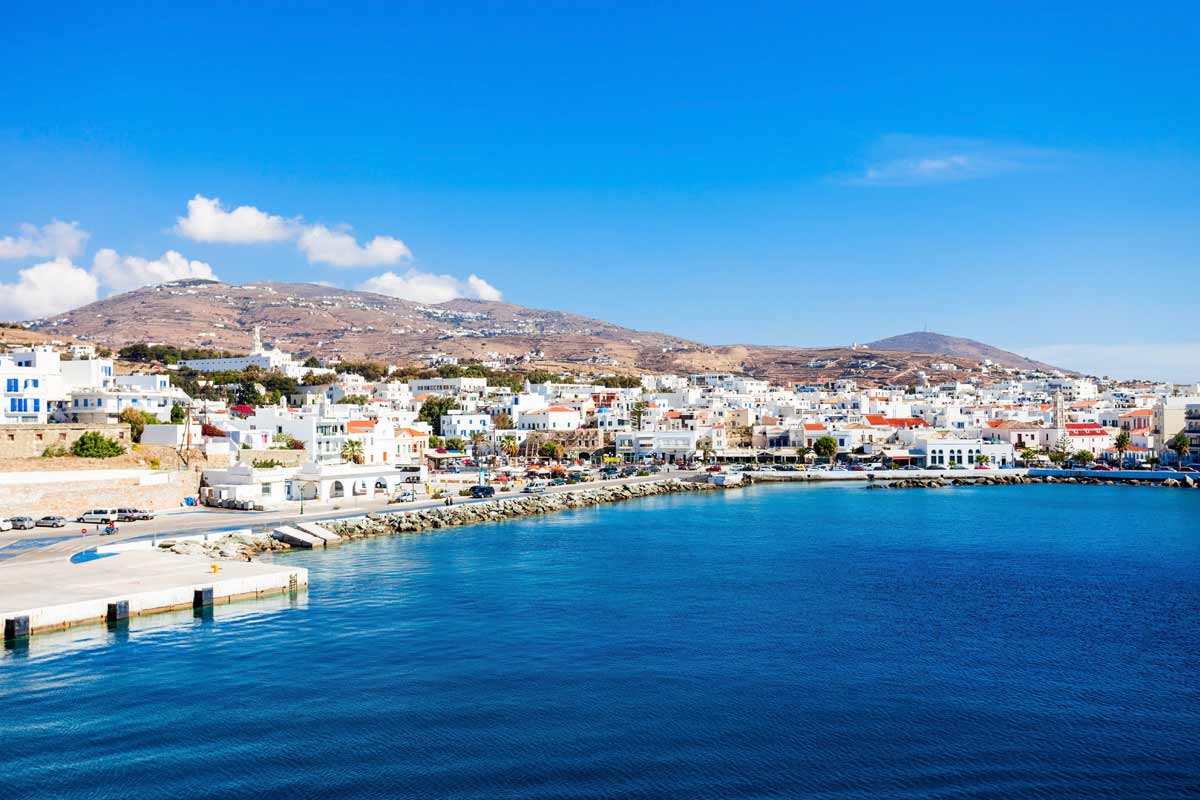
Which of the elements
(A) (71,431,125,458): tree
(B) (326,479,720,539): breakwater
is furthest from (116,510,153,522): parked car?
(B) (326,479,720,539): breakwater

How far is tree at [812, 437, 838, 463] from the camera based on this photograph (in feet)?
257

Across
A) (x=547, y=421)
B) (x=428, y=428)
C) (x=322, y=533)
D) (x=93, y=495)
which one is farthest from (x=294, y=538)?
(x=547, y=421)

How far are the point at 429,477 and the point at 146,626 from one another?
36.2 meters

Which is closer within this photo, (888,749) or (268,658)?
(888,749)

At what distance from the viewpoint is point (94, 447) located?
125ft

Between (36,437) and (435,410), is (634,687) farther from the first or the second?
(435,410)

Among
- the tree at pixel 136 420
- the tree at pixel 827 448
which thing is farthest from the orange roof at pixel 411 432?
the tree at pixel 827 448

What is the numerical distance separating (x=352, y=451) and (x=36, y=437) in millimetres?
16840

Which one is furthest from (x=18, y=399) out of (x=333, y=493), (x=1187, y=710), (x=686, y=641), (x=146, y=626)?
(x=1187, y=710)

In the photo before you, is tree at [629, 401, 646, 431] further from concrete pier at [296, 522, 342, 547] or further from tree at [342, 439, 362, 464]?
concrete pier at [296, 522, 342, 547]

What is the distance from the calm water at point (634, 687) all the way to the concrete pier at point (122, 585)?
75 cm

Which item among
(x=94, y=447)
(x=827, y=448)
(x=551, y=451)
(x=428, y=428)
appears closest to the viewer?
(x=94, y=447)

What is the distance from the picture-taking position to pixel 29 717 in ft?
47.4

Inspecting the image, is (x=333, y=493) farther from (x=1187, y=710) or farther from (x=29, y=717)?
(x=1187, y=710)
